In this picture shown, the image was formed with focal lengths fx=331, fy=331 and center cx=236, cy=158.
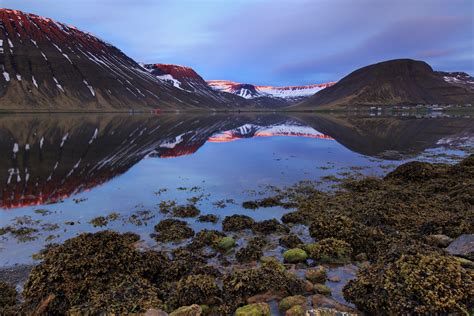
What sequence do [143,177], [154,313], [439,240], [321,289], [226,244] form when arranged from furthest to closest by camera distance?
[143,177]
[226,244]
[439,240]
[321,289]
[154,313]

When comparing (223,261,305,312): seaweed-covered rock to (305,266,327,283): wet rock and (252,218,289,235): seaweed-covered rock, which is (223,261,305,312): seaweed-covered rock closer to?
(305,266,327,283): wet rock

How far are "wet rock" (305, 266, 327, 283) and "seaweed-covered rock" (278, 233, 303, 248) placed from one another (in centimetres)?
266

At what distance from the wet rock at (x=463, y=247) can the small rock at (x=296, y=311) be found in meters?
6.38

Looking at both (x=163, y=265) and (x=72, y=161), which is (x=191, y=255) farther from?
(x=72, y=161)

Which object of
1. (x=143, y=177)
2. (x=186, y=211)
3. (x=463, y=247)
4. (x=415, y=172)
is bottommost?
(x=186, y=211)

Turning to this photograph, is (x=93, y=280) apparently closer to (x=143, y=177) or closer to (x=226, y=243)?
(x=226, y=243)

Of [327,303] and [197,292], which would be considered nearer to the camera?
[327,303]

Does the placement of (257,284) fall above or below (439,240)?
below

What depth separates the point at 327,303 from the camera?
9328 millimetres

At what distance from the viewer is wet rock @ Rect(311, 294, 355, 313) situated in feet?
29.5

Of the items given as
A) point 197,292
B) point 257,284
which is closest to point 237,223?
point 257,284

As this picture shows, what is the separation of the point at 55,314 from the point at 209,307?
435cm

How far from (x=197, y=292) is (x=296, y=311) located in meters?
2.94

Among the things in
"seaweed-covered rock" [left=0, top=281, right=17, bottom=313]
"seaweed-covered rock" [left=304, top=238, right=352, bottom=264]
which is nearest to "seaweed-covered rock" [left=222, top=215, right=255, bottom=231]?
"seaweed-covered rock" [left=304, top=238, right=352, bottom=264]
